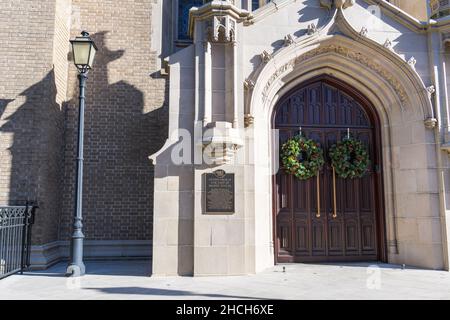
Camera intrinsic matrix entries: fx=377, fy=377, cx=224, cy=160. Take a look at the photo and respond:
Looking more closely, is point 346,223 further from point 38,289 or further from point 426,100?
point 38,289

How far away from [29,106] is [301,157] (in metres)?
6.37

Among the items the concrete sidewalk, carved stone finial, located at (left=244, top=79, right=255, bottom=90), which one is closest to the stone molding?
carved stone finial, located at (left=244, top=79, right=255, bottom=90)

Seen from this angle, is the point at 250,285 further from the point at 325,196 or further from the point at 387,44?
the point at 387,44

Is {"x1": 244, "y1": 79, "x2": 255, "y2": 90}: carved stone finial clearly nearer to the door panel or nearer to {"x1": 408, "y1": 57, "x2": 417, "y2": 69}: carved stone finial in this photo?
the door panel

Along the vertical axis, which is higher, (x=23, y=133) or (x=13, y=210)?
(x=23, y=133)

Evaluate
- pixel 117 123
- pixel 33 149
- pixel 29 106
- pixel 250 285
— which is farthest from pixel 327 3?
pixel 33 149

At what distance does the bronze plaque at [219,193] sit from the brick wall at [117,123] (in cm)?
292

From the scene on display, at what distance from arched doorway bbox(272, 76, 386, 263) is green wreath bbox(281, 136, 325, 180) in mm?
210

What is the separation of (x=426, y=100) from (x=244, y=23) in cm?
429

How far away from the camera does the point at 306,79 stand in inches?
354

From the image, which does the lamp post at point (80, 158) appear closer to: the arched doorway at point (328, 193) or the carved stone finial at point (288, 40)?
the carved stone finial at point (288, 40)

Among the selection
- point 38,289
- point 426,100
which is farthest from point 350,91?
point 38,289

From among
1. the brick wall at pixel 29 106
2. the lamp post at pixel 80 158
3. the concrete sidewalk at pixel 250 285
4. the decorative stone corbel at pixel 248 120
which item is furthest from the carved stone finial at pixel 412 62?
the brick wall at pixel 29 106

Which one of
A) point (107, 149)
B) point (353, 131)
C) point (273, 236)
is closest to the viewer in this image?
point (273, 236)
